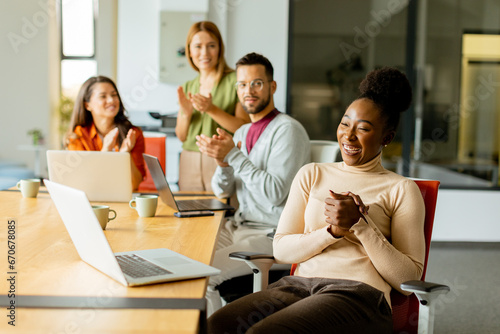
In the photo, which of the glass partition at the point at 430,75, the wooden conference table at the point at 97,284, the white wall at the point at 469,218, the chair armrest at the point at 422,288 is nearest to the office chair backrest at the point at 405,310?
the chair armrest at the point at 422,288

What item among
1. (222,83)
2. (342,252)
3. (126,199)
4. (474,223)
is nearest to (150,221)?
(126,199)

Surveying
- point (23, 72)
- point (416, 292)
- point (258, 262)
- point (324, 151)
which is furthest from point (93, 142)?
point (23, 72)

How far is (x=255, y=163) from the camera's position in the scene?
2.63m

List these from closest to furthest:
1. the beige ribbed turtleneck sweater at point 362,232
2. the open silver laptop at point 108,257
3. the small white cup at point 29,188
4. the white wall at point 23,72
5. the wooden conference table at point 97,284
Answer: the wooden conference table at point 97,284, the open silver laptop at point 108,257, the beige ribbed turtleneck sweater at point 362,232, the small white cup at point 29,188, the white wall at point 23,72

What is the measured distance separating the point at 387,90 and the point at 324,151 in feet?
3.00

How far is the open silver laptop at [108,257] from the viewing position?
3.87ft

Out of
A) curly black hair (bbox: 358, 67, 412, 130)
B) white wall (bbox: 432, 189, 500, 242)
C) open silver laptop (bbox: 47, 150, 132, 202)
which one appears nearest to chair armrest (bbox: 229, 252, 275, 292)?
curly black hair (bbox: 358, 67, 412, 130)

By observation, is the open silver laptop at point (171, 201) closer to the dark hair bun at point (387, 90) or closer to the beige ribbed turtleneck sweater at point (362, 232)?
the beige ribbed turtleneck sweater at point (362, 232)

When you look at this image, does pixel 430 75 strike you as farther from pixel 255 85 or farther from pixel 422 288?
pixel 422 288

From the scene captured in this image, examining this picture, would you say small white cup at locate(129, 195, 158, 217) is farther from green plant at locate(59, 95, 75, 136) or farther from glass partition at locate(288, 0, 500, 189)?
green plant at locate(59, 95, 75, 136)

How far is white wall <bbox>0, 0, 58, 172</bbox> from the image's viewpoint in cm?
682

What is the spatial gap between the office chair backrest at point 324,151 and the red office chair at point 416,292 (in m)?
0.75

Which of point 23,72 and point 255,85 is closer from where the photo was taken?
point 255,85

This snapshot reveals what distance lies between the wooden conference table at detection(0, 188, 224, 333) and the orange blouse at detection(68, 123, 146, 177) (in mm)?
902
